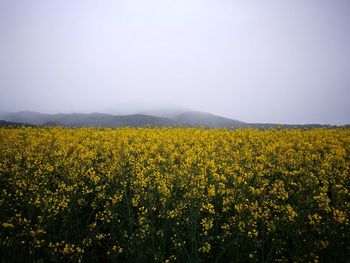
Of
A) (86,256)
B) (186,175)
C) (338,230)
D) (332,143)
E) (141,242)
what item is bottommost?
(86,256)

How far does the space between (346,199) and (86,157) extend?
8411 mm

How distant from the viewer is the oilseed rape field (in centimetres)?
516

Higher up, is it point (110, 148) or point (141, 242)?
point (110, 148)

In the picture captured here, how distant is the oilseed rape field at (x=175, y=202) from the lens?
516 centimetres

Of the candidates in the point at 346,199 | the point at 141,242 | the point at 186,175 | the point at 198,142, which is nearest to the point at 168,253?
the point at 141,242

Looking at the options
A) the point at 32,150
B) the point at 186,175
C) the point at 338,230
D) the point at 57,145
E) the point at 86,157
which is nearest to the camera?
the point at 338,230

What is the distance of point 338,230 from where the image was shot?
16.7 ft

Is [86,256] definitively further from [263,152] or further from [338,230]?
[263,152]

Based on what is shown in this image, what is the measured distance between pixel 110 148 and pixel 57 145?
254 cm

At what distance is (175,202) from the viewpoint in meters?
6.75

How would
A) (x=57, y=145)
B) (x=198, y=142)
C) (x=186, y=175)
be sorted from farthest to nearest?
1. (x=198, y=142)
2. (x=57, y=145)
3. (x=186, y=175)

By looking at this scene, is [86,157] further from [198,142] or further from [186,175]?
[198,142]

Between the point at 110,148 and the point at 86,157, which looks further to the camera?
the point at 110,148

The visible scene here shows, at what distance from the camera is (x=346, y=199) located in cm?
688
